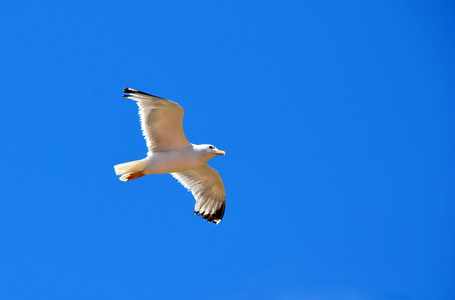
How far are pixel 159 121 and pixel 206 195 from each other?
7.13ft

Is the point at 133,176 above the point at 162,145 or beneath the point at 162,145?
beneath

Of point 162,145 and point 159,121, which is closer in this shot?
point 159,121

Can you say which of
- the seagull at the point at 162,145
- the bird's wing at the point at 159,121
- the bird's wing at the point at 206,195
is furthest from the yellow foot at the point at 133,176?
the bird's wing at the point at 206,195

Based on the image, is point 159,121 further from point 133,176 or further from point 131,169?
point 133,176

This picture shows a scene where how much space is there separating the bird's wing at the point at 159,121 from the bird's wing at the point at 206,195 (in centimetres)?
127

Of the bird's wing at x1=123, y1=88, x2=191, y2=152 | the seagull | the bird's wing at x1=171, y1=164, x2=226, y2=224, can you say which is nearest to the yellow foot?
the seagull

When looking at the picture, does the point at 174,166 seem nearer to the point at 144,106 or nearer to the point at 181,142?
the point at 181,142

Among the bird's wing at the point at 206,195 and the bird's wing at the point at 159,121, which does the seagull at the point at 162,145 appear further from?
the bird's wing at the point at 206,195

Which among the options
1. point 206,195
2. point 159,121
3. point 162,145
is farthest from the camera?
point 206,195

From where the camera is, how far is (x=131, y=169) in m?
11.0

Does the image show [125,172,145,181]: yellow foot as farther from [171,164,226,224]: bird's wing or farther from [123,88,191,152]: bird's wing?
[171,164,226,224]: bird's wing

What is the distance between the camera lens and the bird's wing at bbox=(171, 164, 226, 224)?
12.3 meters

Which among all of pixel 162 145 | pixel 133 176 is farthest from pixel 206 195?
pixel 133 176

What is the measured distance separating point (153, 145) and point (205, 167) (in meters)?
1.23
